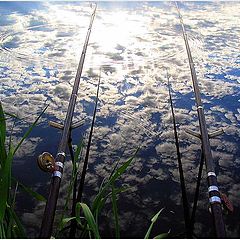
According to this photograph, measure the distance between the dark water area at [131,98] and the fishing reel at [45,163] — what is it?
624 mm

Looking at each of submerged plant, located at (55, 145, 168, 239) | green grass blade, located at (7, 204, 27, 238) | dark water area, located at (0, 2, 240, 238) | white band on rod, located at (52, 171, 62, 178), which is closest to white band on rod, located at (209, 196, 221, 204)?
submerged plant, located at (55, 145, 168, 239)

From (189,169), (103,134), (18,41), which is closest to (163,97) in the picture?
(103,134)

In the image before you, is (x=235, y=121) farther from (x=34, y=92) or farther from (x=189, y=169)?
(x=34, y=92)

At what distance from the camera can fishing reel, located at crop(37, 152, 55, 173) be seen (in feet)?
5.45

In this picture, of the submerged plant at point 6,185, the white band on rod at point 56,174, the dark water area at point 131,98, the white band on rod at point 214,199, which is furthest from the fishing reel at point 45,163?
the white band on rod at point 214,199

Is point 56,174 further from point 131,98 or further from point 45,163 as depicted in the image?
point 131,98

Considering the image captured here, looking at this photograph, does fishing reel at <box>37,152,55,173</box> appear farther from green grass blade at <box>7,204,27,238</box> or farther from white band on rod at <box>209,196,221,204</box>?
white band on rod at <box>209,196,221,204</box>

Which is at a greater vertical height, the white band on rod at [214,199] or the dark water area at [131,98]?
the dark water area at [131,98]

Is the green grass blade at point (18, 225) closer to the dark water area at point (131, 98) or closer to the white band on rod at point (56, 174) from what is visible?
the white band on rod at point (56, 174)

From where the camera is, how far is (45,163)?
1.68m

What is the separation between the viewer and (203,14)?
21.9 feet

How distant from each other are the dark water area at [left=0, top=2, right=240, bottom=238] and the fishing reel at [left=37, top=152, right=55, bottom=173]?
624mm

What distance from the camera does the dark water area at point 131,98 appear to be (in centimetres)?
238

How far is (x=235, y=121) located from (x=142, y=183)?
1327 mm
